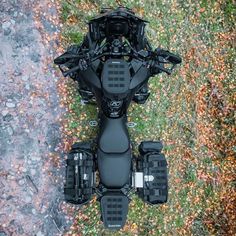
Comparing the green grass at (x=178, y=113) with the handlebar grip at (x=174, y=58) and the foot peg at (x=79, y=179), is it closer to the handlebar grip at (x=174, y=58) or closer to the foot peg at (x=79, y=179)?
the foot peg at (x=79, y=179)

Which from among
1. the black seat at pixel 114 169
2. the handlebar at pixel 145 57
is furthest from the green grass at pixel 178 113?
the handlebar at pixel 145 57

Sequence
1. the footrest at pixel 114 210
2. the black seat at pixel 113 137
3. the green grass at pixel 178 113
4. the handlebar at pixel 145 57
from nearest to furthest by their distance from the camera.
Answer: the handlebar at pixel 145 57, the footrest at pixel 114 210, the black seat at pixel 113 137, the green grass at pixel 178 113

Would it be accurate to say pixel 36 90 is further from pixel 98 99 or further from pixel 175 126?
pixel 175 126

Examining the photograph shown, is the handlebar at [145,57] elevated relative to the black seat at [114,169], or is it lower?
elevated

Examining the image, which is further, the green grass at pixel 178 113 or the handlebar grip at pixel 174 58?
the green grass at pixel 178 113

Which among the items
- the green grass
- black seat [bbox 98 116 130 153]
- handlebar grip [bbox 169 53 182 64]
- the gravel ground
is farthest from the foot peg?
handlebar grip [bbox 169 53 182 64]

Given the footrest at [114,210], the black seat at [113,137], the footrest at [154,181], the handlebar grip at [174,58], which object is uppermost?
the handlebar grip at [174,58]

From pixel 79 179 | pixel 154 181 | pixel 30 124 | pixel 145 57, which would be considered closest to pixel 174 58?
pixel 145 57

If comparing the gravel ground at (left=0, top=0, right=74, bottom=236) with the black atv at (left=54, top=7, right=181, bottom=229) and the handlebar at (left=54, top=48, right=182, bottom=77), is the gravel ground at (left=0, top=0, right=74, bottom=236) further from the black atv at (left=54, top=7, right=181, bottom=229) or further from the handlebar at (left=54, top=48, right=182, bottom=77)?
the handlebar at (left=54, top=48, right=182, bottom=77)

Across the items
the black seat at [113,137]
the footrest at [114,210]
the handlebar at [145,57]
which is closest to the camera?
the handlebar at [145,57]

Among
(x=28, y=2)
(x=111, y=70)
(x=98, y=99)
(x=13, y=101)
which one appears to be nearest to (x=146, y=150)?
(x=98, y=99)
